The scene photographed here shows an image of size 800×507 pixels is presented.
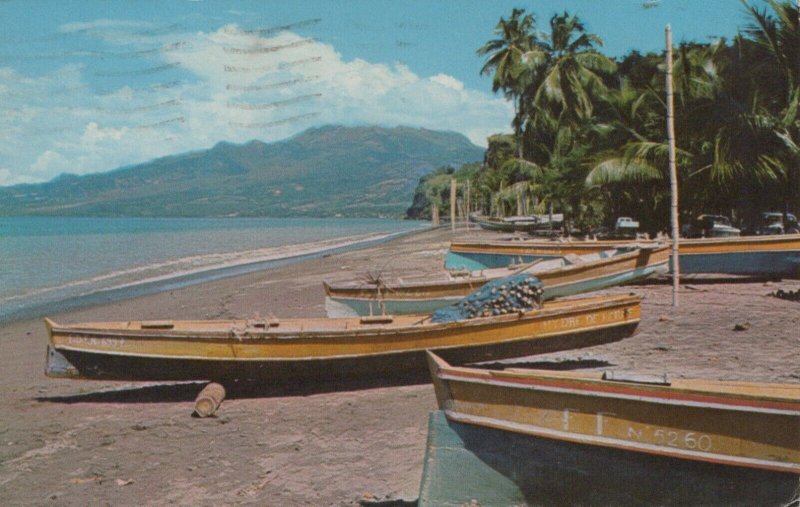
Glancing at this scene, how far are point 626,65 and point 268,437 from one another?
1533 inches

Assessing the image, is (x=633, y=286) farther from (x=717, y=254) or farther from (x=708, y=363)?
(x=708, y=363)

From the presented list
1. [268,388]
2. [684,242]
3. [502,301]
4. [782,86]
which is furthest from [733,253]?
[268,388]

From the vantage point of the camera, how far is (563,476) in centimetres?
501

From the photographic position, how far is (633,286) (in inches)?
688

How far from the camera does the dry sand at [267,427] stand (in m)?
6.73

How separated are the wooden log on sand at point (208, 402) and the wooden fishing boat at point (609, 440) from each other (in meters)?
4.69

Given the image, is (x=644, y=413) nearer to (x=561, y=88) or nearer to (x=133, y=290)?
(x=133, y=290)

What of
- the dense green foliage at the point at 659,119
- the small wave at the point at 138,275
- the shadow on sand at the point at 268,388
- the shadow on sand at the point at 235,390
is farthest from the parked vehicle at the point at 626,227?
the shadow on sand at the point at 235,390

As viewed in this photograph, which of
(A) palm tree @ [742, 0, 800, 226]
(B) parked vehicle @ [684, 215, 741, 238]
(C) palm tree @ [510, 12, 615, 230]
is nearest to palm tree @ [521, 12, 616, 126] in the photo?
(C) palm tree @ [510, 12, 615, 230]

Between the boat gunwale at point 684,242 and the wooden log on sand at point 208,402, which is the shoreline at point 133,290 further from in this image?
the wooden log on sand at point 208,402

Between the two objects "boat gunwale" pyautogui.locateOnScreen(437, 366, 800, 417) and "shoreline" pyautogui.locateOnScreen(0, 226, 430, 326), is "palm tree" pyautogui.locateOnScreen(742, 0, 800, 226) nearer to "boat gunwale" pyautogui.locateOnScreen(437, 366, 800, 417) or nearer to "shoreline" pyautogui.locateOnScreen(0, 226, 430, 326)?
"boat gunwale" pyautogui.locateOnScreen(437, 366, 800, 417)

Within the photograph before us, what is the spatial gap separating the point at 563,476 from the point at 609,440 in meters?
0.53

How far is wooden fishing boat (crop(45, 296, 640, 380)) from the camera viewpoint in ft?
30.6

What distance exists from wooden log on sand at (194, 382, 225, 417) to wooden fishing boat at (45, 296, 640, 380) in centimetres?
38
